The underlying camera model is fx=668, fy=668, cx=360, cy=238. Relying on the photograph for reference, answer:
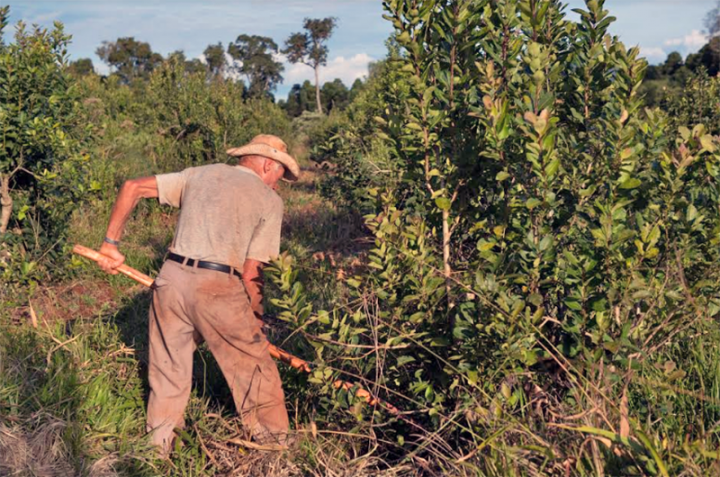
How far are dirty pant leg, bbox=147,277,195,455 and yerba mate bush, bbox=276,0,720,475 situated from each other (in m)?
0.84

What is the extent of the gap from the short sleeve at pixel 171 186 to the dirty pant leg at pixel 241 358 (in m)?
0.62

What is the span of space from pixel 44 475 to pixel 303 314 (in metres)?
1.60

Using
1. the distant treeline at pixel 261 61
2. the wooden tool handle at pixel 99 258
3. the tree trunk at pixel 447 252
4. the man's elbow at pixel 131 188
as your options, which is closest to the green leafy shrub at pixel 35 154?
the wooden tool handle at pixel 99 258

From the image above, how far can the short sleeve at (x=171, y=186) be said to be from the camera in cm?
422

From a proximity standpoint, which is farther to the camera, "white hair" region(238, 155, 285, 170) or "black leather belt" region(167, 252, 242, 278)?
"white hair" region(238, 155, 285, 170)

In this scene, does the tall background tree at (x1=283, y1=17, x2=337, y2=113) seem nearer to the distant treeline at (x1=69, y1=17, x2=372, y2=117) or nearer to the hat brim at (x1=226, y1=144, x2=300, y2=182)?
the distant treeline at (x1=69, y1=17, x2=372, y2=117)

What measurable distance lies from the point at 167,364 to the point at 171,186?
1119 mm

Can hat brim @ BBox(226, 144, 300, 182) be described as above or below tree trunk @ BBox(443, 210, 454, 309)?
above

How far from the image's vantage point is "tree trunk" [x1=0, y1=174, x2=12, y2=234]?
21.4 feet

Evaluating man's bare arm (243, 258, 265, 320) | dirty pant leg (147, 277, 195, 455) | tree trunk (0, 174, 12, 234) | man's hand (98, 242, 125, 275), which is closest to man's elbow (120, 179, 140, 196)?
man's hand (98, 242, 125, 275)

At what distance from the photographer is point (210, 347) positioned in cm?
415

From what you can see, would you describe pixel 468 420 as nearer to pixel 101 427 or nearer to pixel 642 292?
pixel 642 292

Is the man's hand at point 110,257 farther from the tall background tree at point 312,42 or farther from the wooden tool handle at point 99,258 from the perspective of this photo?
the tall background tree at point 312,42

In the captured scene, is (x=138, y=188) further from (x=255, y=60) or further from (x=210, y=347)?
(x=255, y=60)
